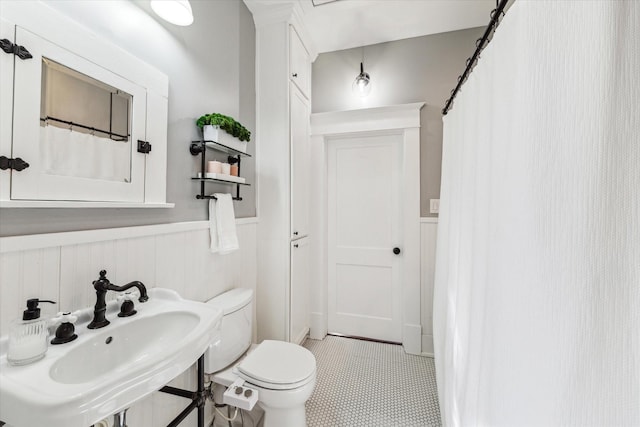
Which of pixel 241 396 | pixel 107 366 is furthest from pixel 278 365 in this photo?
pixel 107 366

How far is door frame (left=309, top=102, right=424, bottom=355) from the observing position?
7.59 ft

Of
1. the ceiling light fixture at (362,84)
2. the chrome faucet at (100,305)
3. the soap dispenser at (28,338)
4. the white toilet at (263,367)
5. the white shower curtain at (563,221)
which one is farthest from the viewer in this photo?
the ceiling light fixture at (362,84)

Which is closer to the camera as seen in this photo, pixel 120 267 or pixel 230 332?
pixel 120 267

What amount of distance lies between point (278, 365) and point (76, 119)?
138 cm

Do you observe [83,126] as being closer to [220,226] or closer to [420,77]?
[220,226]

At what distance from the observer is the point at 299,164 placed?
224cm

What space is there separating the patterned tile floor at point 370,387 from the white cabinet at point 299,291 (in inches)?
10.3

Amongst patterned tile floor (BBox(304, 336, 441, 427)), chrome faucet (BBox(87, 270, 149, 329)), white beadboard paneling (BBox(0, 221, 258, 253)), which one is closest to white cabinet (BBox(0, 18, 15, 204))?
white beadboard paneling (BBox(0, 221, 258, 253))

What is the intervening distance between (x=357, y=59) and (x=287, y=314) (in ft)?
7.72

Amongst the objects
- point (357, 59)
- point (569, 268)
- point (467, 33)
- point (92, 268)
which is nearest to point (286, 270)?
point (92, 268)

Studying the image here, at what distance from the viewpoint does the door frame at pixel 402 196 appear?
7.59 feet

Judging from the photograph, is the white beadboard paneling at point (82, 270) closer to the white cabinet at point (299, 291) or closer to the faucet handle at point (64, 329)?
the faucet handle at point (64, 329)

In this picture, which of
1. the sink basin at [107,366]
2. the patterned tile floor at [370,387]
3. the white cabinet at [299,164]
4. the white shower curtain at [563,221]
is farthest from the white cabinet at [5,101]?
the patterned tile floor at [370,387]

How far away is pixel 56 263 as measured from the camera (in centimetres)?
86
